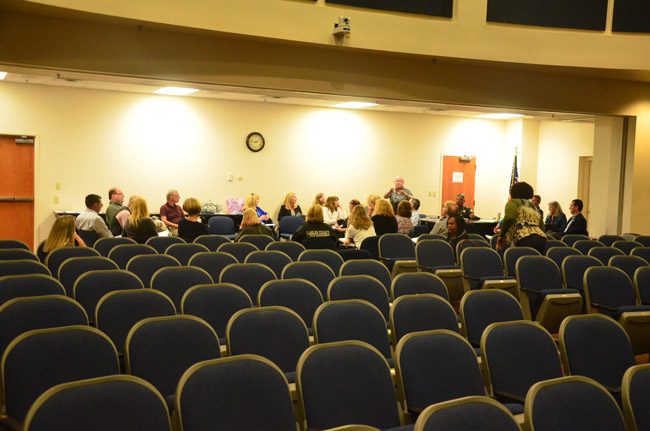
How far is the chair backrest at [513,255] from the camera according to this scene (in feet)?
27.5

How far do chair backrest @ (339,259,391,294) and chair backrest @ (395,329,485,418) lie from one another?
103 inches

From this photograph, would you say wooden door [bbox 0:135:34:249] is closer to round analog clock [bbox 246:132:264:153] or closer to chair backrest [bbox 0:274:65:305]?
round analog clock [bbox 246:132:264:153]

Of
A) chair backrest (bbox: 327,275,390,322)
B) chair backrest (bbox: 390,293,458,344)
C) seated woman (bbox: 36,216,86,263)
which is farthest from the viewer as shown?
seated woman (bbox: 36,216,86,263)

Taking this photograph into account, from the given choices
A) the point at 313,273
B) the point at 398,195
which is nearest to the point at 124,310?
the point at 313,273

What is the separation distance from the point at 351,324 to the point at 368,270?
1999 mm

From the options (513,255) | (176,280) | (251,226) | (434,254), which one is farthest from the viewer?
(251,226)

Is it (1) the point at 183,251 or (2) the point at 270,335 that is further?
(1) the point at 183,251

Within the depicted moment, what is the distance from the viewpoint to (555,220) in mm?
14133

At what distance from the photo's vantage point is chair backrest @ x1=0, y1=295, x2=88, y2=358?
4.29m

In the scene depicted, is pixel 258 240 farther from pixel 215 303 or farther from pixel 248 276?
pixel 215 303

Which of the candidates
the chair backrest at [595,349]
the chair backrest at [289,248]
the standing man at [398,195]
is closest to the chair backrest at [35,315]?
the chair backrest at [595,349]

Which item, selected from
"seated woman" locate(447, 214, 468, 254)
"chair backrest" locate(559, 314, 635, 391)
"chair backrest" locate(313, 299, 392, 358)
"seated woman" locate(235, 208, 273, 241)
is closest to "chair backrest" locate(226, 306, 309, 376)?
"chair backrest" locate(313, 299, 392, 358)

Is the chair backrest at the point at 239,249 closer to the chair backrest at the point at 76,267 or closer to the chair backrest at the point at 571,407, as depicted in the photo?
the chair backrest at the point at 76,267

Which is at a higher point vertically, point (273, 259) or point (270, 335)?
point (273, 259)
